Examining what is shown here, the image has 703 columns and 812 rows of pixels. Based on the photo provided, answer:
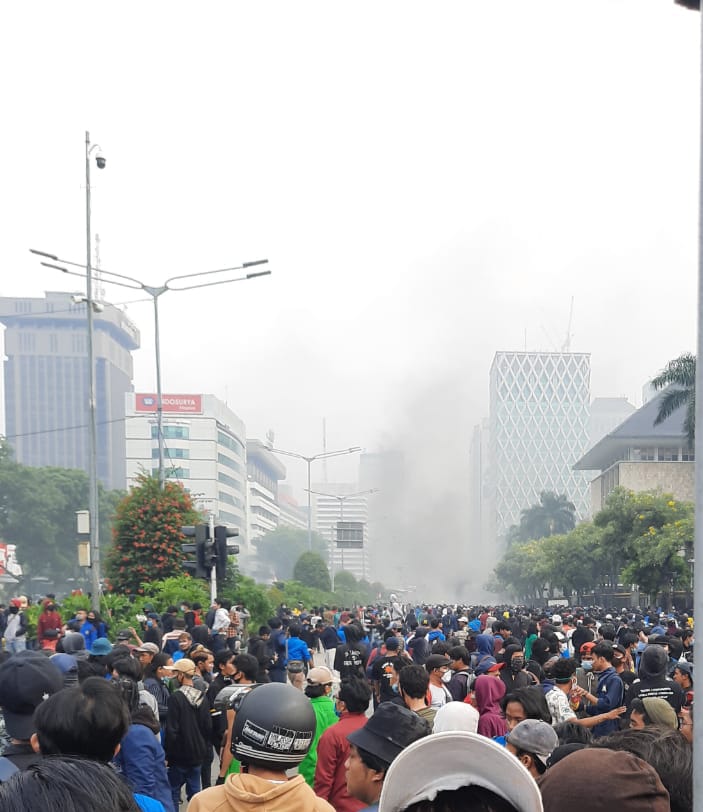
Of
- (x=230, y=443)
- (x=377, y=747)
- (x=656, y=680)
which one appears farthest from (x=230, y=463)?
(x=377, y=747)

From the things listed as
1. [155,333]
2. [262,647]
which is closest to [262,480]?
[155,333]

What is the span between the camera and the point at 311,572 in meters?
76.4

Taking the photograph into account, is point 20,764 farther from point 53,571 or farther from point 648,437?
point 648,437

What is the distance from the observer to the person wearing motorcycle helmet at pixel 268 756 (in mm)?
3561

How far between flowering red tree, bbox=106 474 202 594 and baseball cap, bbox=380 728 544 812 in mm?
23705

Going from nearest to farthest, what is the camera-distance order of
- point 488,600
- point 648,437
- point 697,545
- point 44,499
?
point 697,545
point 44,499
point 648,437
point 488,600

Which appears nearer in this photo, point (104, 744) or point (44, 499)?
point (104, 744)

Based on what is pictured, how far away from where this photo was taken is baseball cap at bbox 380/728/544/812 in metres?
1.96

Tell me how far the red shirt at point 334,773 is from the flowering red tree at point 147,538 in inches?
763

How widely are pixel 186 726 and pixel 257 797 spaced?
5.08 meters

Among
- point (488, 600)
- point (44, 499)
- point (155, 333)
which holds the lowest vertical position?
point (488, 600)

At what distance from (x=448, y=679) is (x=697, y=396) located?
368 inches

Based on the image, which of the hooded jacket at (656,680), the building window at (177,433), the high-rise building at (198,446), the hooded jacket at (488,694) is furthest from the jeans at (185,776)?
the building window at (177,433)

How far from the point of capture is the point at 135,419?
139m
